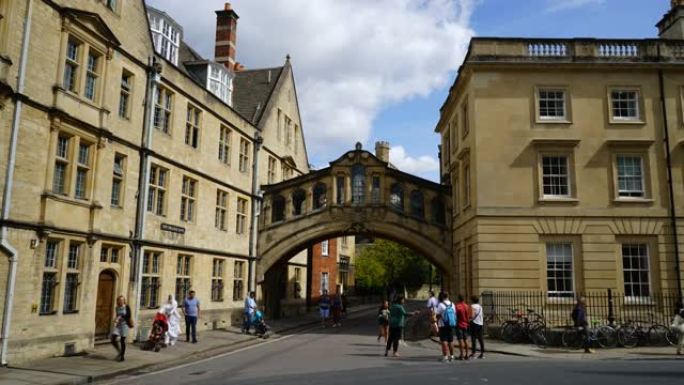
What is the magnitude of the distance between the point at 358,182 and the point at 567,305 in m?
12.1

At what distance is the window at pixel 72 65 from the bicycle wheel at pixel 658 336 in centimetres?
1966

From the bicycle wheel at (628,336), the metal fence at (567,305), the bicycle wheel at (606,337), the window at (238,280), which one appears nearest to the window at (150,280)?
the window at (238,280)

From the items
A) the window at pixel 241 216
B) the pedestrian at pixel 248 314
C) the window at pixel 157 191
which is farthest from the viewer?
the window at pixel 241 216

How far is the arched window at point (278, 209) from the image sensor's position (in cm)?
2998

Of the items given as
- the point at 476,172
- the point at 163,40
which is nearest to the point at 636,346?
the point at 476,172

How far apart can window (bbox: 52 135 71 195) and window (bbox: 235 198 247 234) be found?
1250 centimetres

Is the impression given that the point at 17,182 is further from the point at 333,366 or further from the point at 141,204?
the point at 333,366

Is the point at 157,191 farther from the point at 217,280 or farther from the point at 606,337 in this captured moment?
the point at 606,337

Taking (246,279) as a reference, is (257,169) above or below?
above

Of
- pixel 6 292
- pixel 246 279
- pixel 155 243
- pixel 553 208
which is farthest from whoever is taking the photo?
pixel 246 279

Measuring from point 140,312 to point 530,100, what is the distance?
57.0 ft

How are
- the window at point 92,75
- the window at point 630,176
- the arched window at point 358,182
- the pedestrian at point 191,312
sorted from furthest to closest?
1. the arched window at point 358,182
2. the window at point 630,176
3. the pedestrian at point 191,312
4. the window at point 92,75

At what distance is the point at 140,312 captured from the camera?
19203 millimetres

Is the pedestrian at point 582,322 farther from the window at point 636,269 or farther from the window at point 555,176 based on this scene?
the window at point 555,176
